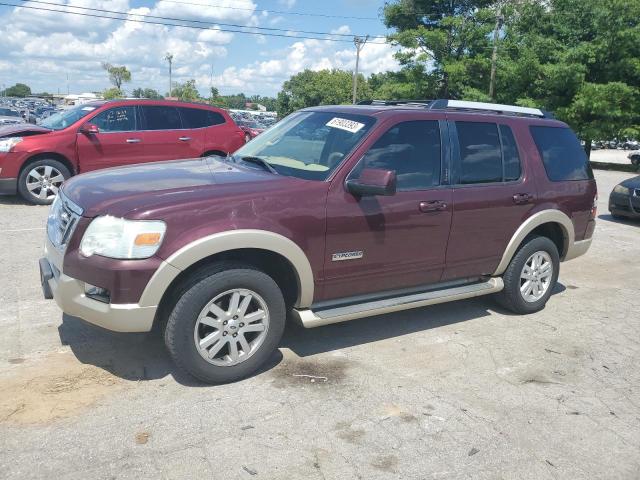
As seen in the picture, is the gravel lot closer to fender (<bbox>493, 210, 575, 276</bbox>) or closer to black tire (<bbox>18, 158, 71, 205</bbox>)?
fender (<bbox>493, 210, 575, 276</bbox>)

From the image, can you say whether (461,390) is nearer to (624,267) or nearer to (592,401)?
(592,401)

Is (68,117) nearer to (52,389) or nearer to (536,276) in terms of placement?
(52,389)

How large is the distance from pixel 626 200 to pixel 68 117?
10.3 meters

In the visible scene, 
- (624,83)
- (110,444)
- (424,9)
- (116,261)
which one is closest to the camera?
(110,444)

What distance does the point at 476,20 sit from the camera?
3067cm

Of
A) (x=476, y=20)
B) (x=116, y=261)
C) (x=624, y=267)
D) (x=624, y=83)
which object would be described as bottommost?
(x=624, y=267)

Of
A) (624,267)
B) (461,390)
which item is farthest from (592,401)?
(624,267)

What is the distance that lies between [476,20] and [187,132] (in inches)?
983

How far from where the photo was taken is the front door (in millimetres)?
3986

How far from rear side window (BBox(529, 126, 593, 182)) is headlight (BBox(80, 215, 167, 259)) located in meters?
3.65

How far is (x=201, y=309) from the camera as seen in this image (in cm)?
350

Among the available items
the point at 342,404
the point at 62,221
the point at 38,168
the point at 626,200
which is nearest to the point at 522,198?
the point at 342,404

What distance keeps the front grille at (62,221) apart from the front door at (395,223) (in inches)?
64.0

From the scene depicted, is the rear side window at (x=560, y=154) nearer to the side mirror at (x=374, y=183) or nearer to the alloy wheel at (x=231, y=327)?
the side mirror at (x=374, y=183)
